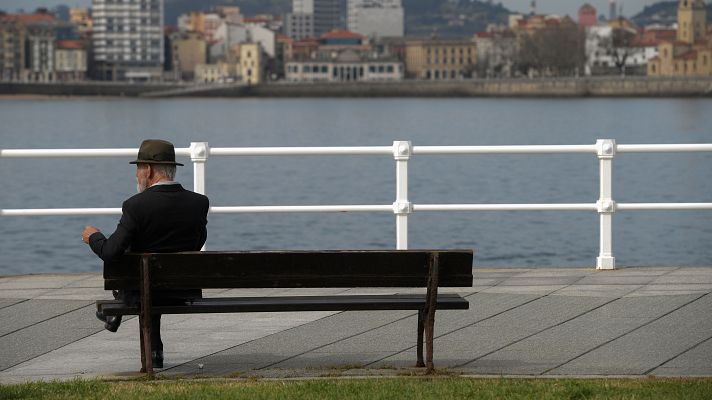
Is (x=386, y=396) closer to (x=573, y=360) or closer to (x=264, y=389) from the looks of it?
(x=264, y=389)

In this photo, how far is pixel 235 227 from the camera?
128ft

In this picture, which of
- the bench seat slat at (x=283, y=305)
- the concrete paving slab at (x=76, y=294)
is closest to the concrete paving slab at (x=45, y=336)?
the concrete paving slab at (x=76, y=294)

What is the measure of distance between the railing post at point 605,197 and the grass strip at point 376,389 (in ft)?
13.9

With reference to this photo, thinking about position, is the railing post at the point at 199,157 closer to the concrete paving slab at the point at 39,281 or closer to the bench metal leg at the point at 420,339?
the concrete paving slab at the point at 39,281

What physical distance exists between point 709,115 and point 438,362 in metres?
121

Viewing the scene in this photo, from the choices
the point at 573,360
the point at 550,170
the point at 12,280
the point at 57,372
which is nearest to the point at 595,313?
the point at 573,360

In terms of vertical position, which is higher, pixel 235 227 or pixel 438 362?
pixel 438 362

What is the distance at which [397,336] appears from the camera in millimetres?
8758

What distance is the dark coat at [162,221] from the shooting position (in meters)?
7.62

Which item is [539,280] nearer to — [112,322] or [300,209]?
[300,209]

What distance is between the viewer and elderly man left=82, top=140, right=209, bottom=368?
7.63 m

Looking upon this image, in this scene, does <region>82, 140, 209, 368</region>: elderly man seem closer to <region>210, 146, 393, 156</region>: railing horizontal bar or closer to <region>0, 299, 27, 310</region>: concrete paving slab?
<region>0, 299, 27, 310</region>: concrete paving slab

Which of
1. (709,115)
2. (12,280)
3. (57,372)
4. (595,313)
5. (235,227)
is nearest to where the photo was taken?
(57,372)

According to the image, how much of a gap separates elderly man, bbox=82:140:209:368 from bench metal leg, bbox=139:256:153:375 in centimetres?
15
